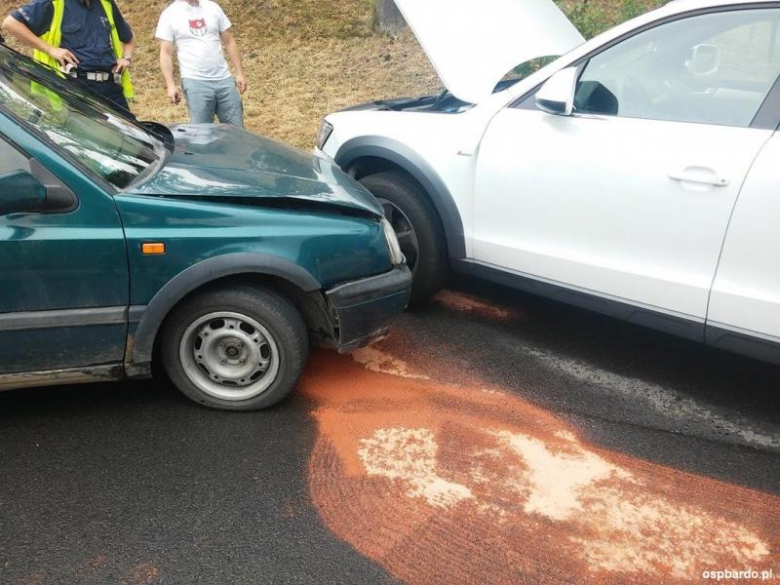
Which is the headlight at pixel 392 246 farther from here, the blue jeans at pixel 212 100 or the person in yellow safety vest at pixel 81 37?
the blue jeans at pixel 212 100

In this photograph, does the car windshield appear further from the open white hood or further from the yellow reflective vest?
the open white hood

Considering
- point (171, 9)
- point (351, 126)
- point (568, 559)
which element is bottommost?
point (568, 559)

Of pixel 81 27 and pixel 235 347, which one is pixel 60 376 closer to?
Result: pixel 235 347

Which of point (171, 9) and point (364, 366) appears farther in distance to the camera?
point (171, 9)

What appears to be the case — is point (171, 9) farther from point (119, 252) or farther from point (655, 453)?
point (655, 453)

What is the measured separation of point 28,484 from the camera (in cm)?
290

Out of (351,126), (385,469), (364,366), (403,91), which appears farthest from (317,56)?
(385,469)

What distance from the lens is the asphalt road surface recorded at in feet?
8.43

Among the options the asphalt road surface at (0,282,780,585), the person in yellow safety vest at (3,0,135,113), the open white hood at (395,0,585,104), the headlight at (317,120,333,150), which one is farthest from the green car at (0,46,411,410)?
the person in yellow safety vest at (3,0,135,113)

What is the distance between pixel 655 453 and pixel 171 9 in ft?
16.2

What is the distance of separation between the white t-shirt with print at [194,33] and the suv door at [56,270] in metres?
3.11

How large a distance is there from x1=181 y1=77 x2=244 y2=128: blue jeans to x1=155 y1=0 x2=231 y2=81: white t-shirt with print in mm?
78

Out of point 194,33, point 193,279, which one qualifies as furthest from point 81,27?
point 193,279

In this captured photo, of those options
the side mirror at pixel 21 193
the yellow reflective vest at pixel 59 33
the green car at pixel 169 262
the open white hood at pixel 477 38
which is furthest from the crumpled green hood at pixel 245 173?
the yellow reflective vest at pixel 59 33
